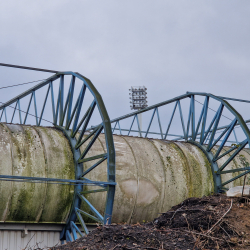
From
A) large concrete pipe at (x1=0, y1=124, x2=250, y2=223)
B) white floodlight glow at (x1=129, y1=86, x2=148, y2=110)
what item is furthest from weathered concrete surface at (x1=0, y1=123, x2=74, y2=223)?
white floodlight glow at (x1=129, y1=86, x2=148, y2=110)

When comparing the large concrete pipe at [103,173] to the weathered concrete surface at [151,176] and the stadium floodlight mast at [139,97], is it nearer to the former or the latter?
the weathered concrete surface at [151,176]

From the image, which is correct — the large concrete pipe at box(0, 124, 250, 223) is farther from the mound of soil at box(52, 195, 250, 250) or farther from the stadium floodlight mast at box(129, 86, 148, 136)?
the stadium floodlight mast at box(129, 86, 148, 136)

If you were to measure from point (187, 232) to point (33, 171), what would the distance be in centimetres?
750

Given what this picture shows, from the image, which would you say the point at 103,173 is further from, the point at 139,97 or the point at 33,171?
the point at 139,97

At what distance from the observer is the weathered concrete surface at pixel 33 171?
15.6 meters

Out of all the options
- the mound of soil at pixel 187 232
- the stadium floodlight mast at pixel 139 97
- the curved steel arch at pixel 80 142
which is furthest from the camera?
the stadium floodlight mast at pixel 139 97

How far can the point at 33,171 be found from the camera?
633 inches

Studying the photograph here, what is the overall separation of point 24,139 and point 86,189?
3.04m

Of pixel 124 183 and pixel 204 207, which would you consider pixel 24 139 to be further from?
pixel 204 207

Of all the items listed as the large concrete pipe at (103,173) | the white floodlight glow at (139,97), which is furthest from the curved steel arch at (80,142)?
the white floodlight glow at (139,97)

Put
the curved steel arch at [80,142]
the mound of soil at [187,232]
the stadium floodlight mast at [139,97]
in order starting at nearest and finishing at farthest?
the mound of soil at [187,232] → the curved steel arch at [80,142] → the stadium floodlight mast at [139,97]

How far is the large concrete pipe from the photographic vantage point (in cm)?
1584

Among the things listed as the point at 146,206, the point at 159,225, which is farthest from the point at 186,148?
the point at 159,225

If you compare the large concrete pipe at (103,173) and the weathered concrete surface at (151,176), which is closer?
the large concrete pipe at (103,173)
